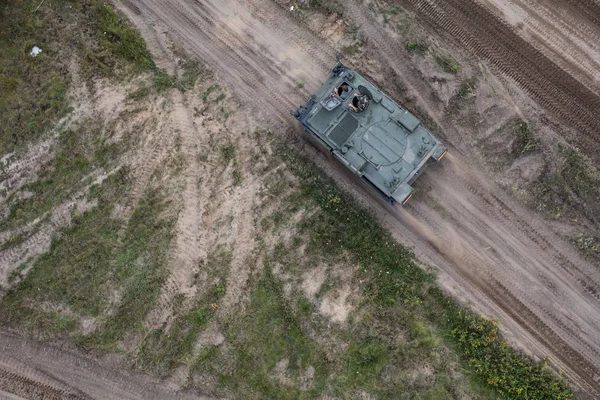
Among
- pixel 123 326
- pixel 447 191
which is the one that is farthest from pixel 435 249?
pixel 123 326

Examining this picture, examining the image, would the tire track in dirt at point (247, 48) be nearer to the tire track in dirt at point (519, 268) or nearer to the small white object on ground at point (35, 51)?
the small white object on ground at point (35, 51)

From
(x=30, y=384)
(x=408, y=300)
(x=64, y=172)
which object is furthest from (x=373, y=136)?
(x=30, y=384)

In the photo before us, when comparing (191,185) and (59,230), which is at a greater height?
(191,185)

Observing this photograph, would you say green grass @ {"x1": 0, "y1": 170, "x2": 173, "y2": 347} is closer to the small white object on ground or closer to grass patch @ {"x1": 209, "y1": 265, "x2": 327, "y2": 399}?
grass patch @ {"x1": 209, "y1": 265, "x2": 327, "y2": 399}

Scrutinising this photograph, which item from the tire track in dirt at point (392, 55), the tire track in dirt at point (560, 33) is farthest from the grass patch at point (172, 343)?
the tire track in dirt at point (560, 33)

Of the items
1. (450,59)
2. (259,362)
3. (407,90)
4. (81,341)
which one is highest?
(450,59)

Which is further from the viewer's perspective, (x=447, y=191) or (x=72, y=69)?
(x=72, y=69)

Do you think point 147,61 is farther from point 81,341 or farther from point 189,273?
point 81,341
